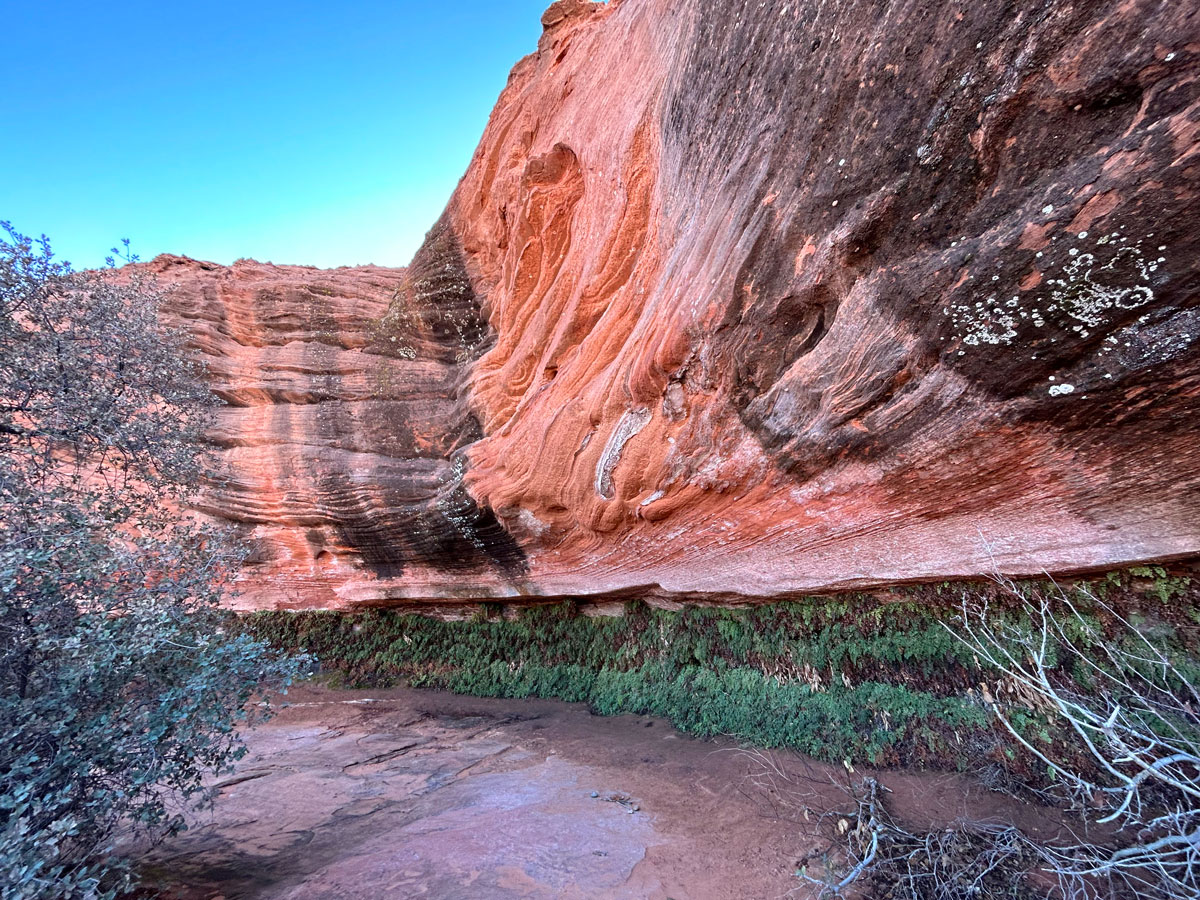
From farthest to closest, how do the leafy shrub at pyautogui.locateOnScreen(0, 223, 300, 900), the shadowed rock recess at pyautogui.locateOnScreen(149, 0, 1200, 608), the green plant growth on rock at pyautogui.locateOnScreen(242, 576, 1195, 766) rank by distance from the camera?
1. the green plant growth on rock at pyautogui.locateOnScreen(242, 576, 1195, 766)
2. the leafy shrub at pyautogui.locateOnScreen(0, 223, 300, 900)
3. the shadowed rock recess at pyautogui.locateOnScreen(149, 0, 1200, 608)

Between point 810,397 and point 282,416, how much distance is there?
8.86 meters

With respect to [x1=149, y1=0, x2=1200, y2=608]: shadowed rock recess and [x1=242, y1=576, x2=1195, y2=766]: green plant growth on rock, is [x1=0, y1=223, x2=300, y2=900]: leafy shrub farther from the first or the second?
[x1=242, y1=576, x2=1195, y2=766]: green plant growth on rock

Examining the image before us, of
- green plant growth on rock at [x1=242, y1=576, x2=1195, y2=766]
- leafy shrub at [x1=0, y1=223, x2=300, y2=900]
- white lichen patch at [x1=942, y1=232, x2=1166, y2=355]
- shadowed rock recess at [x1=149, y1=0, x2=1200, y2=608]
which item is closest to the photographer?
white lichen patch at [x1=942, y1=232, x2=1166, y2=355]

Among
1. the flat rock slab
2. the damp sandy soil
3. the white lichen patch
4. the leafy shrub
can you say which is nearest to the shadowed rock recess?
the white lichen patch

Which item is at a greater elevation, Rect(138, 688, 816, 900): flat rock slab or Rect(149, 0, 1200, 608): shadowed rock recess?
Rect(149, 0, 1200, 608): shadowed rock recess

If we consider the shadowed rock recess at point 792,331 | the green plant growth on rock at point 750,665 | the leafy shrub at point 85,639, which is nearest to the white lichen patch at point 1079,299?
the shadowed rock recess at point 792,331

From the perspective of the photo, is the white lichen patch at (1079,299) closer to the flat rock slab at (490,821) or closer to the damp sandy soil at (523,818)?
the damp sandy soil at (523,818)

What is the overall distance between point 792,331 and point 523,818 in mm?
4986

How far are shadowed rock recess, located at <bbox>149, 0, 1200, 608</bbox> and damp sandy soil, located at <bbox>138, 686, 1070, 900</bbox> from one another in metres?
1.88

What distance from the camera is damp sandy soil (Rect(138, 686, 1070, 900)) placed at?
151 inches

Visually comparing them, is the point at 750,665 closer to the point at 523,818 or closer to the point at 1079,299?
the point at 523,818

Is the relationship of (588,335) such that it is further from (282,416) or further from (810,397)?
(282,416)

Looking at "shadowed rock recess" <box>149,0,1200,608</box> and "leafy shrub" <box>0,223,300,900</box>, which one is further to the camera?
"leafy shrub" <box>0,223,300,900</box>

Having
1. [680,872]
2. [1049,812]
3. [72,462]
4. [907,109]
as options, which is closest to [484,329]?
[72,462]
